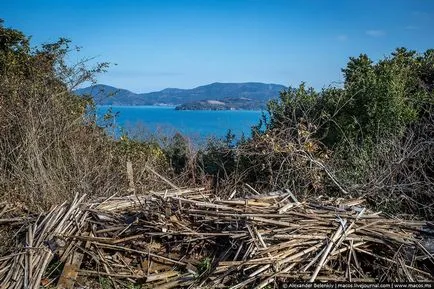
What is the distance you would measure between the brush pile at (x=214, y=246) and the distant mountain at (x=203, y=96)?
577 centimetres

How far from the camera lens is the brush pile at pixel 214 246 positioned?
4477mm

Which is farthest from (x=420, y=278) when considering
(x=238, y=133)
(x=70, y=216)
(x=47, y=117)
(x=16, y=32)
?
(x=16, y=32)

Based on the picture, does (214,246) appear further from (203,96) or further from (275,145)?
(203,96)

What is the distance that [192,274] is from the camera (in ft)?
15.2

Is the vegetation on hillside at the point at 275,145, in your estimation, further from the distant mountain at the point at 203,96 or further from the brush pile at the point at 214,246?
the brush pile at the point at 214,246

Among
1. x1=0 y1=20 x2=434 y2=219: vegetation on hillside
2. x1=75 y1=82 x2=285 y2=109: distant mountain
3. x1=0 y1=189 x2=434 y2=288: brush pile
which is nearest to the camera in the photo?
x1=0 y1=189 x2=434 y2=288: brush pile

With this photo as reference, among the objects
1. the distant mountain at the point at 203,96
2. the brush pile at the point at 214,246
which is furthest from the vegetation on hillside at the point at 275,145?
the brush pile at the point at 214,246

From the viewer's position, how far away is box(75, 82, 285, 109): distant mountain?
10.8m

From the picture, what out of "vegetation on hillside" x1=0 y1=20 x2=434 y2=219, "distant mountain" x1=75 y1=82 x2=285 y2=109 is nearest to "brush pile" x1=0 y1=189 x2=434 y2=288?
"vegetation on hillside" x1=0 y1=20 x2=434 y2=219

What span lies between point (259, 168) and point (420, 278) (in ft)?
18.2

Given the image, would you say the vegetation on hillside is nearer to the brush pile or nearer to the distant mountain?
the distant mountain

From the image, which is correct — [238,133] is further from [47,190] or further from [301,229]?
[301,229]

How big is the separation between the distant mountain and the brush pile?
18.9 ft

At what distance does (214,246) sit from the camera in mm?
4965
